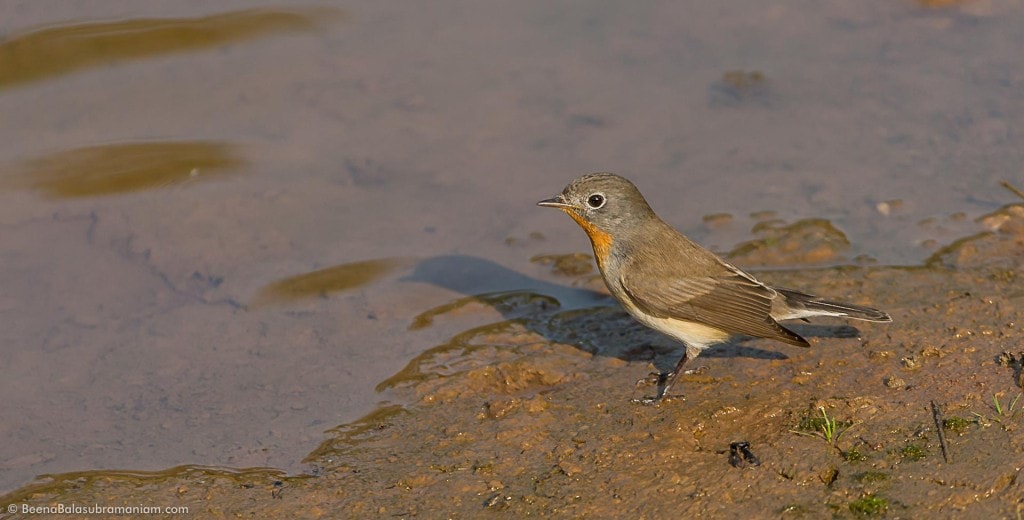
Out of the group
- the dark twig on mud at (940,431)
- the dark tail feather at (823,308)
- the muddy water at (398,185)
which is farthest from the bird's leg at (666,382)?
the dark twig on mud at (940,431)

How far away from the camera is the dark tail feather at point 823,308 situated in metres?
7.07

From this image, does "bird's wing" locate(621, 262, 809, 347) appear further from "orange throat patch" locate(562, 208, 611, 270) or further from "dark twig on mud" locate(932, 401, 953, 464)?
"dark twig on mud" locate(932, 401, 953, 464)

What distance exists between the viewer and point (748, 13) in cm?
1288

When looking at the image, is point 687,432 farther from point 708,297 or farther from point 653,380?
point 708,297

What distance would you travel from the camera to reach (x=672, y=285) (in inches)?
291

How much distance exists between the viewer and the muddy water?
25.7 feet

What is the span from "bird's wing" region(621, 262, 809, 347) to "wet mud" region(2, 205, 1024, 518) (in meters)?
0.40

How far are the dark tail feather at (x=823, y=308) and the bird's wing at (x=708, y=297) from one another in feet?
0.40

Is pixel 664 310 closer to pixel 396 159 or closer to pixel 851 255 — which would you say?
pixel 851 255

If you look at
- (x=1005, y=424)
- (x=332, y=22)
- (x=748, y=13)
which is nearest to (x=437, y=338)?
(x=1005, y=424)

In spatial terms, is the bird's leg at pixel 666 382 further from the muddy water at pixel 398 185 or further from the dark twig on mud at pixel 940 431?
the dark twig on mud at pixel 940 431

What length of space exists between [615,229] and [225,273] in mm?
3561

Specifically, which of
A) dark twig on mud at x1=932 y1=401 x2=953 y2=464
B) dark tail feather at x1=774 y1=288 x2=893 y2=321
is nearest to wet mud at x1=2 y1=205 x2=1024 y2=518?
dark twig on mud at x1=932 y1=401 x2=953 y2=464

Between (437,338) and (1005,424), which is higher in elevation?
(1005,424)
